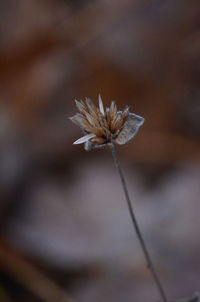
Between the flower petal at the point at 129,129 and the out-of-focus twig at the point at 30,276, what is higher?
the flower petal at the point at 129,129

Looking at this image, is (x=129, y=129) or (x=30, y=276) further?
(x=30, y=276)

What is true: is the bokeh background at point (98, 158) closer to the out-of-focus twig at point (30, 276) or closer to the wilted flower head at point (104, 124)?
the out-of-focus twig at point (30, 276)

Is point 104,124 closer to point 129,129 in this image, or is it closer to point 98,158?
point 129,129

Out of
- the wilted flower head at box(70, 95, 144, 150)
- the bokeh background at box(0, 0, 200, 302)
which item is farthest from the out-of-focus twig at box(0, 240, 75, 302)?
the wilted flower head at box(70, 95, 144, 150)

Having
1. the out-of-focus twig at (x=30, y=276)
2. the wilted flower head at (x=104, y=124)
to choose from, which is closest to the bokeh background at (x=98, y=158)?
the out-of-focus twig at (x=30, y=276)

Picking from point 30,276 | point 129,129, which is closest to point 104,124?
point 129,129

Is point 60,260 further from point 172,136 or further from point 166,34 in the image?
point 166,34
